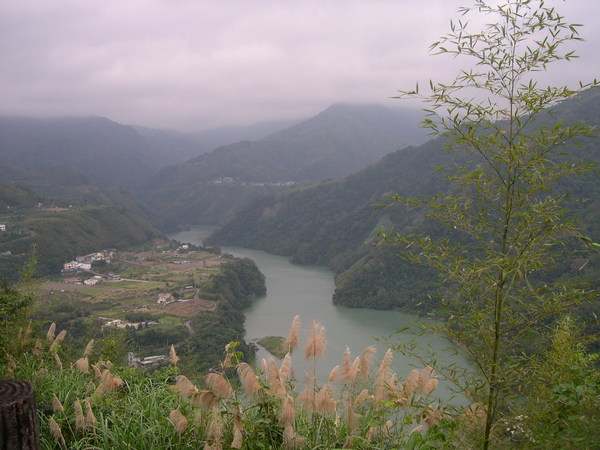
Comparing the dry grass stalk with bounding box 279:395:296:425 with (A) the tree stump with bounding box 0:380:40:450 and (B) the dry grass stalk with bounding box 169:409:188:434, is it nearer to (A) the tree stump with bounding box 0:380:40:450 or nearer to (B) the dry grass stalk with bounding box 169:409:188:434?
(B) the dry grass stalk with bounding box 169:409:188:434

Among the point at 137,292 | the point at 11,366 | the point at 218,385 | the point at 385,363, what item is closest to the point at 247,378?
the point at 218,385

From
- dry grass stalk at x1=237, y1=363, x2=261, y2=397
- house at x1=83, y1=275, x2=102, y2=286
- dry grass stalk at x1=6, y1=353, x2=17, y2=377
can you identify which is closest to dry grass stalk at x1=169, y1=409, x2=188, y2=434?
dry grass stalk at x1=237, y1=363, x2=261, y2=397

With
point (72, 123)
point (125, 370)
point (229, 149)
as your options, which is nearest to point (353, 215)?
point (125, 370)

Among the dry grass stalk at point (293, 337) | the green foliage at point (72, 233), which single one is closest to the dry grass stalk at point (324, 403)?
the dry grass stalk at point (293, 337)

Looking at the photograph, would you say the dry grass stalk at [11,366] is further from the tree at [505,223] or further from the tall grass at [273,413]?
the tree at [505,223]

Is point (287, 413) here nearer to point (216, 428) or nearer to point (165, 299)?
point (216, 428)
